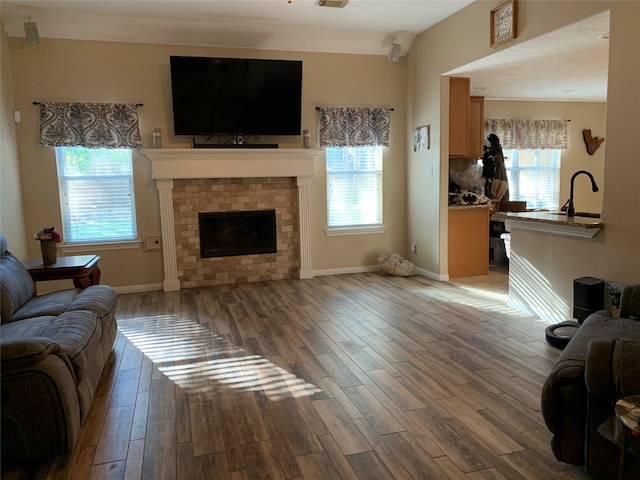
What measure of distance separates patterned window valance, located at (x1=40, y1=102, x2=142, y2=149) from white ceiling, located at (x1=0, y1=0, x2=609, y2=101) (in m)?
0.76

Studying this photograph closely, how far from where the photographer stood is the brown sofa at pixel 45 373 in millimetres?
2023

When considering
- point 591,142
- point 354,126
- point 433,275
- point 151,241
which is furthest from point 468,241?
point 591,142

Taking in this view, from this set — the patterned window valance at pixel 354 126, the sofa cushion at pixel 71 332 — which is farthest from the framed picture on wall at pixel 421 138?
the sofa cushion at pixel 71 332

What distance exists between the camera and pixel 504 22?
414 centimetres

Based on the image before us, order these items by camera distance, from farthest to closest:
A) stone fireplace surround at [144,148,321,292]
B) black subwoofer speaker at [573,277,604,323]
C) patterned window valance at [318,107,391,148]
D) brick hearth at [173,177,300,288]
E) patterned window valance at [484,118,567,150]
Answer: patterned window valance at [484,118,567,150]
patterned window valance at [318,107,391,148]
brick hearth at [173,177,300,288]
stone fireplace surround at [144,148,321,292]
black subwoofer speaker at [573,277,604,323]

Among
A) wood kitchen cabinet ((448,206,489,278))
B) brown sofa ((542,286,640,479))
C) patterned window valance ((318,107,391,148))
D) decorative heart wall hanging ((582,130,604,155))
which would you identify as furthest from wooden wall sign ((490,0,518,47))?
decorative heart wall hanging ((582,130,604,155))

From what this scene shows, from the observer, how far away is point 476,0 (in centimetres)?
457

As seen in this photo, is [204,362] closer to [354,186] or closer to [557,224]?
[557,224]

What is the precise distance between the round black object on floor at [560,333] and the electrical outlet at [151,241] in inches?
165

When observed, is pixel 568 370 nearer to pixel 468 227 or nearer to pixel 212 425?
pixel 212 425

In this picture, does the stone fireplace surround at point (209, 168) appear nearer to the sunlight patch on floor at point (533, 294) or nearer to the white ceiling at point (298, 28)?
the white ceiling at point (298, 28)

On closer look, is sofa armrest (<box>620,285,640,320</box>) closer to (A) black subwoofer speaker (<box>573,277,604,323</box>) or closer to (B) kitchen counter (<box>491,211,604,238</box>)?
(A) black subwoofer speaker (<box>573,277,604,323</box>)

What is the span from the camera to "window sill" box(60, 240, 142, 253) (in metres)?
5.21

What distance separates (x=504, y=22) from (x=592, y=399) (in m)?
3.49
